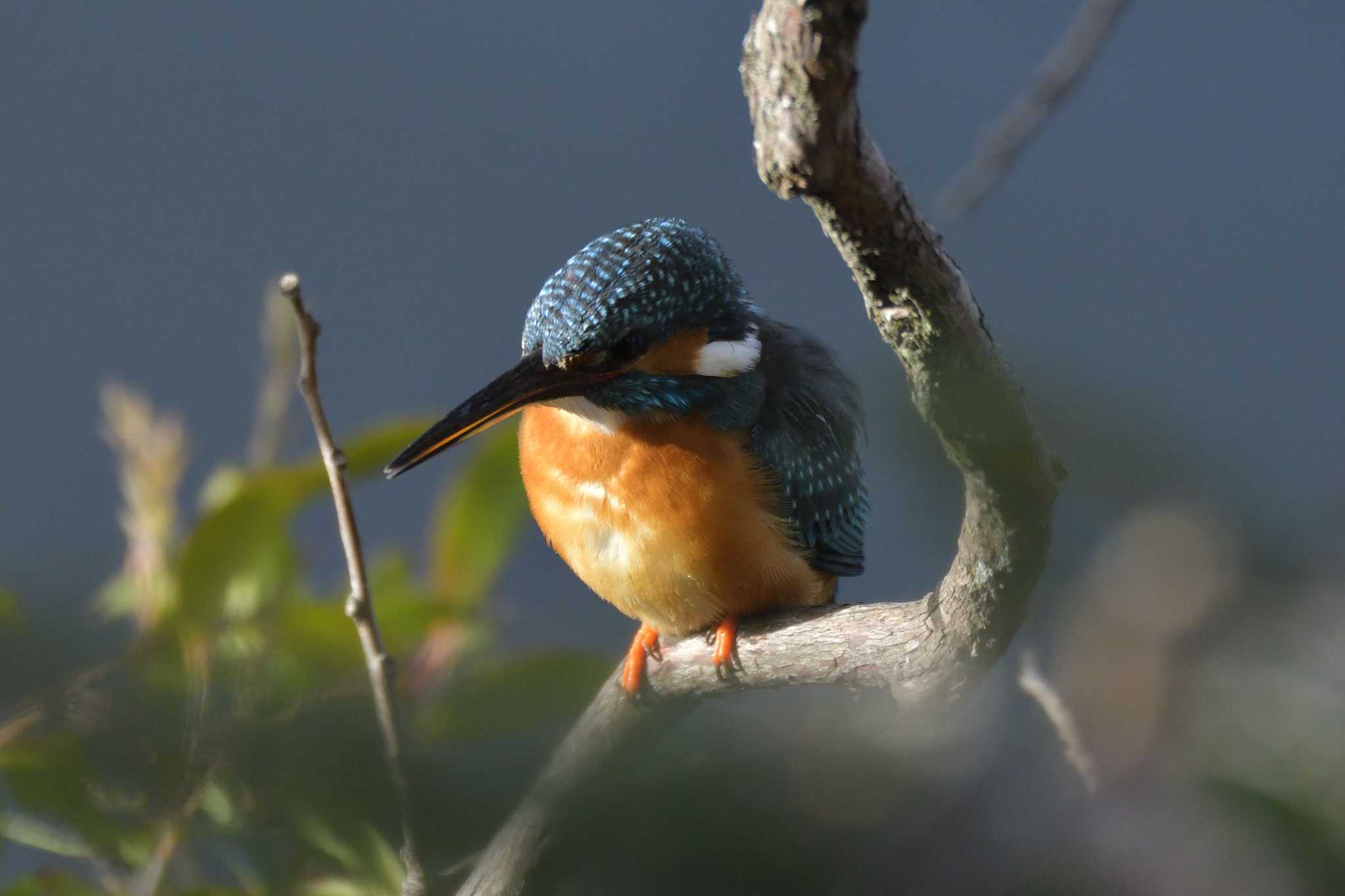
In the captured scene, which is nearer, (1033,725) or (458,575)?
(1033,725)

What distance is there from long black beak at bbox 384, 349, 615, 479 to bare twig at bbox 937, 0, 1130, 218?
46cm

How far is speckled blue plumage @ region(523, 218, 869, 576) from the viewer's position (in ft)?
3.85

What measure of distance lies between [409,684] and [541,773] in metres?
0.74

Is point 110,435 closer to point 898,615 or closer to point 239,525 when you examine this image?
point 239,525

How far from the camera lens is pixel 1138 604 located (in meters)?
0.36

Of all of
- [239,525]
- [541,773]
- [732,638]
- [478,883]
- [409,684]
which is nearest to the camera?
[541,773]

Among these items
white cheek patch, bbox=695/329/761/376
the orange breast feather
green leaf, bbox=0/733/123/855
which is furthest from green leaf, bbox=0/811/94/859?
white cheek patch, bbox=695/329/761/376

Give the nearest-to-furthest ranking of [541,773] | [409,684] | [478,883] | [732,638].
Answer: [541,773] → [478,883] → [409,684] → [732,638]

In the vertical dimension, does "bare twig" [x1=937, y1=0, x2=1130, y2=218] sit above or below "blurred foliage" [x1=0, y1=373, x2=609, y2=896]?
above

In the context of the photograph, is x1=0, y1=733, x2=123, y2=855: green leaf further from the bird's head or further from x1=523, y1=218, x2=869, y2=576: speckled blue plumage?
x1=523, y1=218, x2=869, y2=576: speckled blue plumage

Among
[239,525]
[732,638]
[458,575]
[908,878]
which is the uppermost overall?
[908,878]

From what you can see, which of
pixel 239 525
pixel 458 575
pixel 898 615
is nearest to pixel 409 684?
pixel 458 575

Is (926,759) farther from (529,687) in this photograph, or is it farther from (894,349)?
(529,687)

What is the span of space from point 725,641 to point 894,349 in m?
0.75
